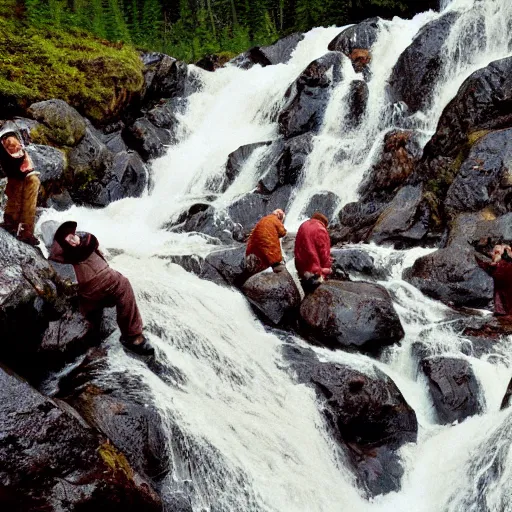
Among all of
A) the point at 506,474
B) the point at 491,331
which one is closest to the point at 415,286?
the point at 491,331

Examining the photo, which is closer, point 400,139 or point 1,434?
point 1,434

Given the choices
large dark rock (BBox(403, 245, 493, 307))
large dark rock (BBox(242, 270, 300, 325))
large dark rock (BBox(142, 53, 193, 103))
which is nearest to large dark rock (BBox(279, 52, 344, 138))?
large dark rock (BBox(142, 53, 193, 103))

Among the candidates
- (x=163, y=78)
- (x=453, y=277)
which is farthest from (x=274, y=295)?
(x=163, y=78)

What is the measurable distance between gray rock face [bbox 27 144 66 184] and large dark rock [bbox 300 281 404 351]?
7.72 m

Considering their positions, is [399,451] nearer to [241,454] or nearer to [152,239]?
[241,454]

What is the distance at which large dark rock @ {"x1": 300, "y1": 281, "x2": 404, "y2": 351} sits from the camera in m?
9.12

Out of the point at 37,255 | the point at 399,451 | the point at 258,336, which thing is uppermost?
the point at 37,255

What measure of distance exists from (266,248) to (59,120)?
9.00 m

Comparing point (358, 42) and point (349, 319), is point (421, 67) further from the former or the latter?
point (349, 319)

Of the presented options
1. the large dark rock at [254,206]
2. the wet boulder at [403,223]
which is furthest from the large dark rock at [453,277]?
the large dark rock at [254,206]

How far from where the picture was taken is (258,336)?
914 centimetres

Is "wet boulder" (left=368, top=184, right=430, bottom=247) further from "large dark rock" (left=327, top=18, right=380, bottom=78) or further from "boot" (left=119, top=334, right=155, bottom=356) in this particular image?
"large dark rock" (left=327, top=18, right=380, bottom=78)

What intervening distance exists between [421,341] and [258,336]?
282 centimetres

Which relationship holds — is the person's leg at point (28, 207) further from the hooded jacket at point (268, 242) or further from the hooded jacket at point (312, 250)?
the hooded jacket at point (312, 250)
